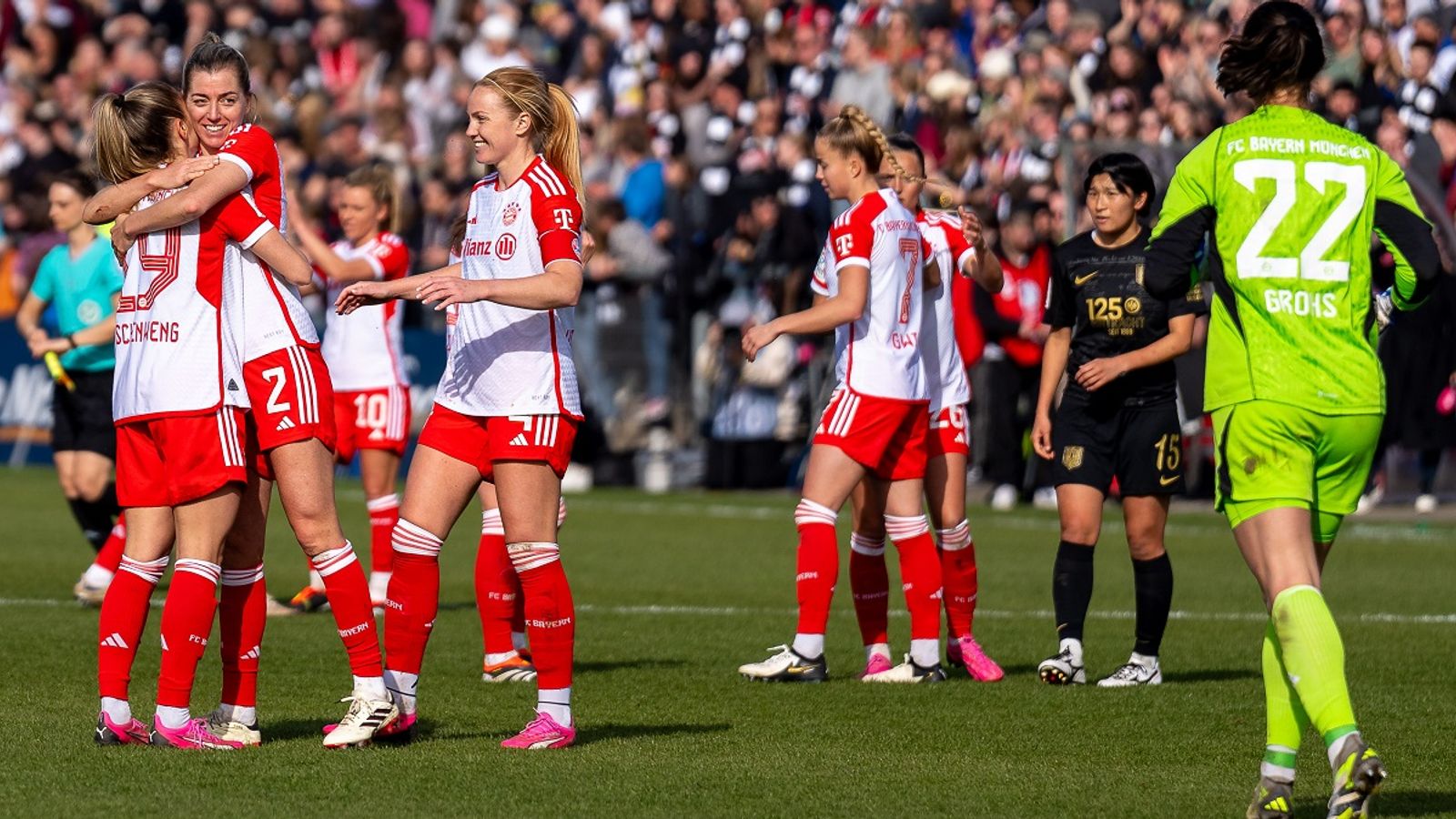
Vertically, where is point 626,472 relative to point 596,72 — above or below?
below

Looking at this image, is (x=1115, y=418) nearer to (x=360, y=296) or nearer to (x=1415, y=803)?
(x=1415, y=803)

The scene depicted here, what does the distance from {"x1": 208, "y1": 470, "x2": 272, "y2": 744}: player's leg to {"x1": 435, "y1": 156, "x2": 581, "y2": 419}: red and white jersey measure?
729 mm

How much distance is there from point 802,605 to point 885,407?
888 millimetres

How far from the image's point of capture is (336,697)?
8.28m

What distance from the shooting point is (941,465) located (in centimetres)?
953

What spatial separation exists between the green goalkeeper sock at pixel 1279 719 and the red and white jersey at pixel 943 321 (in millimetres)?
3589

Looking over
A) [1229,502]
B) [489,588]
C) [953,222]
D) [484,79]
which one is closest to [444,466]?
[484,79]

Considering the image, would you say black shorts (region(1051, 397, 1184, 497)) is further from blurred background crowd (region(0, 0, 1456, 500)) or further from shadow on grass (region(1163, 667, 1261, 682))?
blurred background crowd (region(0, 0, 1456, 500))

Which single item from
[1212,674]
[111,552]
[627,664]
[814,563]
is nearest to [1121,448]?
[1212,674]

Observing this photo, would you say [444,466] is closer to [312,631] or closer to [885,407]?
[885,407]

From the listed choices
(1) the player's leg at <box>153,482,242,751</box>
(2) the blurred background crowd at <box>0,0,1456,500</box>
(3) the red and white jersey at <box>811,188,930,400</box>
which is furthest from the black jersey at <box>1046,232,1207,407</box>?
(2) the blurred background crowd at <box>0,0,1456,500</box>

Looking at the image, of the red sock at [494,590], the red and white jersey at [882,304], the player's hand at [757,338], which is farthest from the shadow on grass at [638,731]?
the red and white jersey at [882,304]

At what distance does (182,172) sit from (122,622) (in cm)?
143

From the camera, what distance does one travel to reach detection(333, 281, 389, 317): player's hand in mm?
6508
